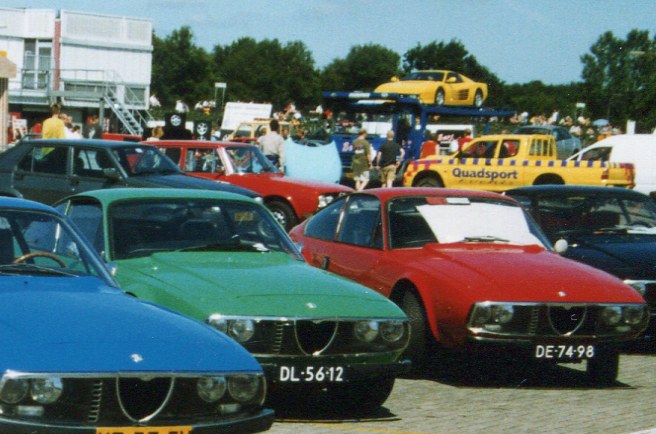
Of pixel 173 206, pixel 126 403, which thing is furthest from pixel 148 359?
pixel 173 206

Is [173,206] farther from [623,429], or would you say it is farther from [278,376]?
[623,429]

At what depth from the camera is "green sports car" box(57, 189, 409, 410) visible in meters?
6.92

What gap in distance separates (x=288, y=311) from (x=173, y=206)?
1.76 meters

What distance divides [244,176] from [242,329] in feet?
41.2

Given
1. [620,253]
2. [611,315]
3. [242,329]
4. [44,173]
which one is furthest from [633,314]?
[44,173]

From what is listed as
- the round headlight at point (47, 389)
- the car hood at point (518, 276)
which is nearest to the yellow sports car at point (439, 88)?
the car hood at point (518, 276)

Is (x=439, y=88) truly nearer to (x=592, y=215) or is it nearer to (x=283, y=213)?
(x=283, y=213)

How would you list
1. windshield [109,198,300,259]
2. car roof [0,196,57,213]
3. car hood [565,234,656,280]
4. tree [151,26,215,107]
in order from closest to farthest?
car roof [0,196,57,213] < windshield [109,198,300,259] < car hood [565,234,656,280] < tree [151,26,215,107]

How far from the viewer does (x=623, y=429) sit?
7.54m

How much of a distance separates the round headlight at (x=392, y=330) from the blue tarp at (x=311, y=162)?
16.5 meters

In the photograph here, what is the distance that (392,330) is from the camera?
730 cm

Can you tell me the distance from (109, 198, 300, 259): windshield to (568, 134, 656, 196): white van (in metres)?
20.9

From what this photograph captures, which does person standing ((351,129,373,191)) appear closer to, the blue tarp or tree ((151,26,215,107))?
the blue tarp

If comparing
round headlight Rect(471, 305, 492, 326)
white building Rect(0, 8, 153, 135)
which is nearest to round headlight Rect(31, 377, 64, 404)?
round headlight Rect(471, 305, 492, 326)
